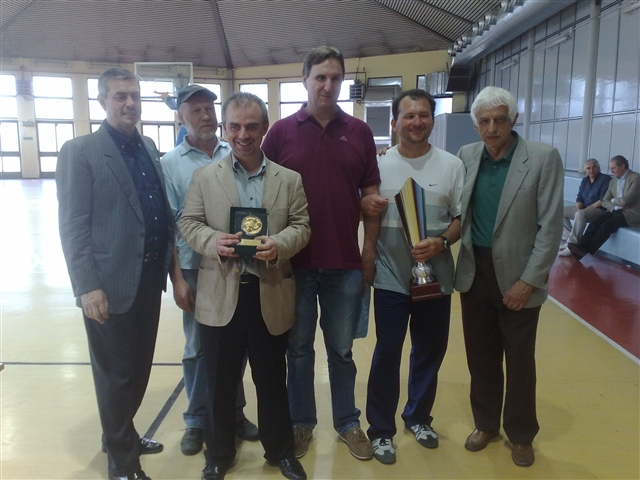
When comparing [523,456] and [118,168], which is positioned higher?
[118,168]

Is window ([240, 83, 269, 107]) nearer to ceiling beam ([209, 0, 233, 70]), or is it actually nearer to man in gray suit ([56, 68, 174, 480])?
ceiling beam ([209, 0, 233, 70])

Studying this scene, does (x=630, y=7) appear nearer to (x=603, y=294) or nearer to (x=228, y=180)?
(x=603, y=294)

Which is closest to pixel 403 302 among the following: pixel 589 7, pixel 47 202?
pixel 589 7

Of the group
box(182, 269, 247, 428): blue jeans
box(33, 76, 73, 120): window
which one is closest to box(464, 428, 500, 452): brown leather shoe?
box(182, 269, 247, 428): blue jeans

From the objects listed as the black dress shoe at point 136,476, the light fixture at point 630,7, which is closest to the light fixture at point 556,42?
the light fixture at point 630,7

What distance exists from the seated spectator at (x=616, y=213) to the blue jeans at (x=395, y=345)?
200 inches

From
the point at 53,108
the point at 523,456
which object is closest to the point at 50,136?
the point at 53,108

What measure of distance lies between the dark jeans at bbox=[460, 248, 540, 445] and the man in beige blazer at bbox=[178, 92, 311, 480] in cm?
87

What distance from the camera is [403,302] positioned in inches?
88.3

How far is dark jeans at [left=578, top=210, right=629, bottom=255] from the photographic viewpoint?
632cm

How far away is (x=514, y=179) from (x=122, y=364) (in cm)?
185

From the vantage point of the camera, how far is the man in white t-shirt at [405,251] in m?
2.17

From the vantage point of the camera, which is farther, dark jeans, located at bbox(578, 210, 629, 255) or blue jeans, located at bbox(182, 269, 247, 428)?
dark jeans, located at bbox(578, 210, 629, 255)

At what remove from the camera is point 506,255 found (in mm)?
2121
